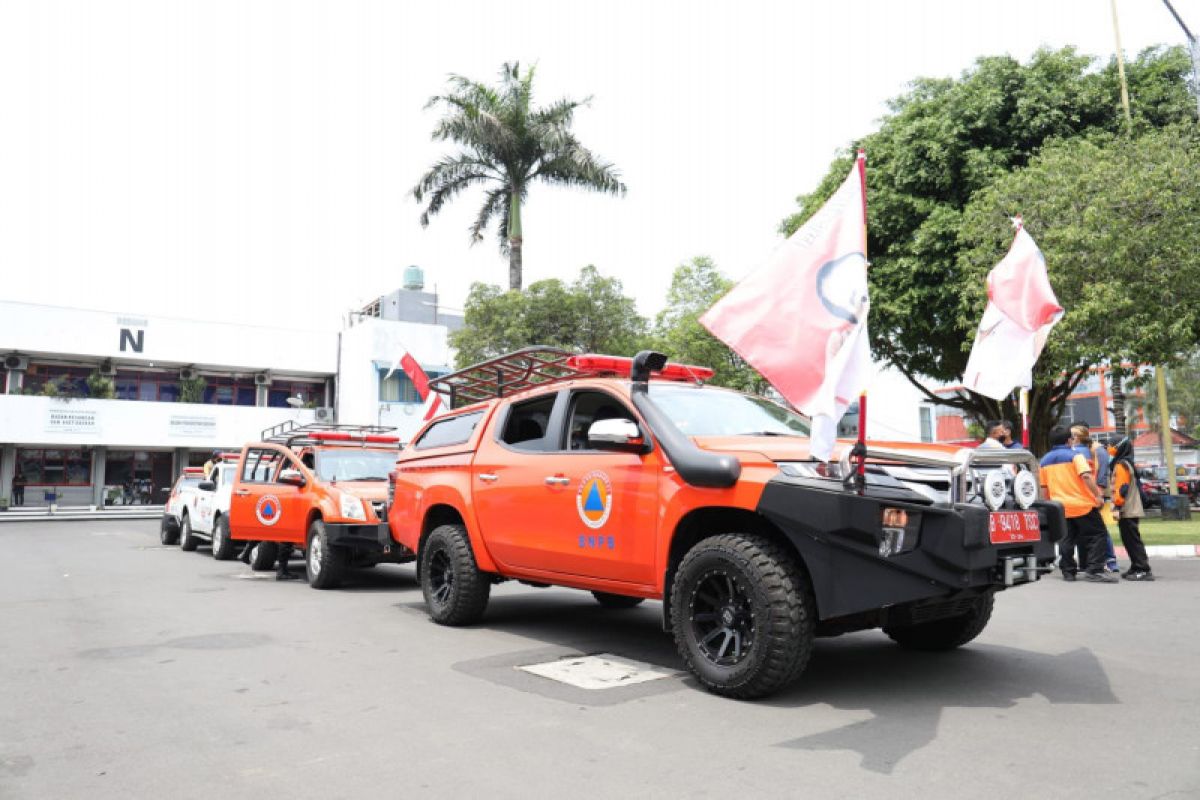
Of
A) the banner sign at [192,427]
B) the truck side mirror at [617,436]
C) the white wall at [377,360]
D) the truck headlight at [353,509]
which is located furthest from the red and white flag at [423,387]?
the banner sign at [192,427]

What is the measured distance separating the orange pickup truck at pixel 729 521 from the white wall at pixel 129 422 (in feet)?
106

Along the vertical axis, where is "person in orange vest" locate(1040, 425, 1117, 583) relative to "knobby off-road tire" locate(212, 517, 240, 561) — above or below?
above

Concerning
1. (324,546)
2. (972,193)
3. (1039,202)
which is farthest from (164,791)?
(972,193)

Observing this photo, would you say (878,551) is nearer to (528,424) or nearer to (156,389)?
(528,424)

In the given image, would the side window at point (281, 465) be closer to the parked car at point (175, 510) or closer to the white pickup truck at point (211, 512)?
the white pickup truck at point (211, 512)

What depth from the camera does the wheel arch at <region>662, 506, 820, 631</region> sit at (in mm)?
4613

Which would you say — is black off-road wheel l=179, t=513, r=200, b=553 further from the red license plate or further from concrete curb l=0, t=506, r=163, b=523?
concrete curb l=0, t=506, r=163, b=523

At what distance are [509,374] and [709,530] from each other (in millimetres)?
2943

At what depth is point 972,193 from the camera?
61.4 feet

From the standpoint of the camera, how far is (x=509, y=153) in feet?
84.6

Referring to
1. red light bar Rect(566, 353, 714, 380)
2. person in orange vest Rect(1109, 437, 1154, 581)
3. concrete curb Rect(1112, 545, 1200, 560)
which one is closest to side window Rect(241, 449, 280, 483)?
red light bar Rect(566, 353, 714, 380)

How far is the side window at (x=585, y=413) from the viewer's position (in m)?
5.86

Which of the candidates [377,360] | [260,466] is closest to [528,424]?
[260,466]

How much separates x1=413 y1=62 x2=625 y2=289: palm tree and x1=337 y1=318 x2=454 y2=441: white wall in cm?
1234
